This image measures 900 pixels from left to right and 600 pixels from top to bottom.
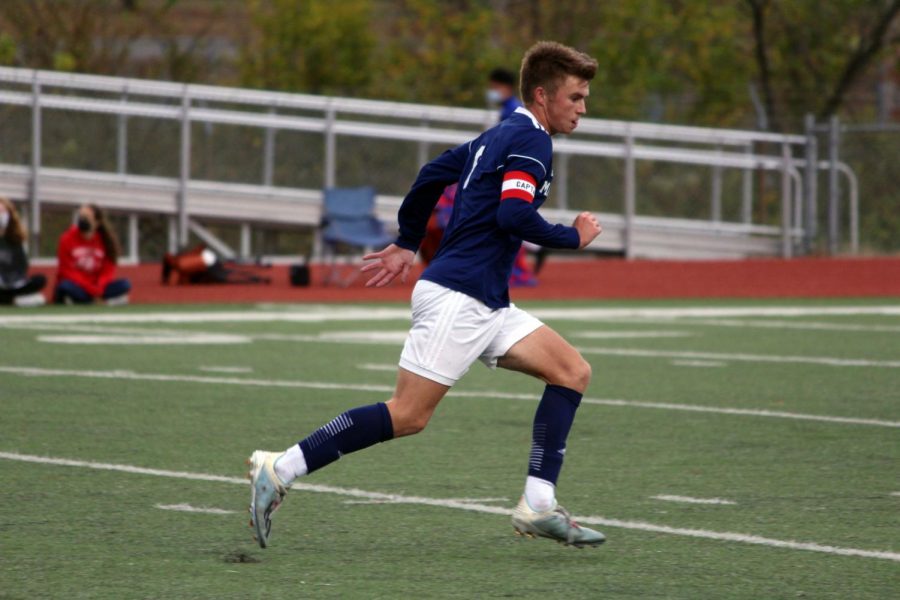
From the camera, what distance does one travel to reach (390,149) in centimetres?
2550

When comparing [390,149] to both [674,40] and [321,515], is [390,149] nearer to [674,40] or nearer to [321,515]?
[674,40]

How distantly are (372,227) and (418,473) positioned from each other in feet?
50.1

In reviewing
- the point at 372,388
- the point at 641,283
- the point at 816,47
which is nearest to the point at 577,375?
the point at 372,388

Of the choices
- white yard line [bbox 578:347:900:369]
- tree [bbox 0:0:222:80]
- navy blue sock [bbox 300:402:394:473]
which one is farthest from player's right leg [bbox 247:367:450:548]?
tree [bbox 0:0:222:80]

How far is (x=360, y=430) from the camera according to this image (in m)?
6.20

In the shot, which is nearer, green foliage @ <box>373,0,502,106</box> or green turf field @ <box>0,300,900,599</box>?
green turf field @ <box>0,300,900,599</box>

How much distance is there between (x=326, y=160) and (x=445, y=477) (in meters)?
17.6

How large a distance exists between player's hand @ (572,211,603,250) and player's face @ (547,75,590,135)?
316 mm

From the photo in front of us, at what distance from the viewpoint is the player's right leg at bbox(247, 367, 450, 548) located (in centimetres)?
616

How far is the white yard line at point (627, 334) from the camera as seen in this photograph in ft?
51.2

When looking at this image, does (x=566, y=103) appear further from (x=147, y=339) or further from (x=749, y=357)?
(x=147, y=339)

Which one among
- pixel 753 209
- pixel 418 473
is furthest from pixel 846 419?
pixel 753 209

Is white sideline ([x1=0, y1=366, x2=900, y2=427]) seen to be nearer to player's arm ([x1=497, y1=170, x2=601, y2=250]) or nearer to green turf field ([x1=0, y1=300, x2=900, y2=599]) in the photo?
green turf field ([x1=0, y1=300, x2=900, y2=599])

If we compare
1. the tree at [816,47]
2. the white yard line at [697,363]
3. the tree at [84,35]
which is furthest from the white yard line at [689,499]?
the tree at [816,47]
